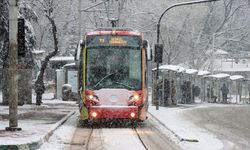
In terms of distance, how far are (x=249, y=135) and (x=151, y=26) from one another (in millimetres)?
45560

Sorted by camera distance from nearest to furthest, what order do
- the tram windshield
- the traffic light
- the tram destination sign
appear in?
the traffic light
the tram windshield
the tram destination sign

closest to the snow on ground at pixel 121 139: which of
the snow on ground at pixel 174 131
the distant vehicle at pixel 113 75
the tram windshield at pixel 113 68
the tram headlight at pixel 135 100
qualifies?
the snow on ground at pixel 174 131

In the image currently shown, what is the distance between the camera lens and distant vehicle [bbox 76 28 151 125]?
2106 cm

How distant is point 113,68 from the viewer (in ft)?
70.5

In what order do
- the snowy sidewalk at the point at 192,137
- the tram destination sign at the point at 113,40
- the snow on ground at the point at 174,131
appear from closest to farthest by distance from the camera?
the snow on ground at the point at 174,131 → the snowy sidewalk at the point at 192,137 → the tram destination sign at the point at 113,40

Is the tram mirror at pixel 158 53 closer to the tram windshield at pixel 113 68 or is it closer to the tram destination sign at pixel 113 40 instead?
the tram destination sign at pixel 113 40

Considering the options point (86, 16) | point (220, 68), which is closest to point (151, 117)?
point (86, 16)

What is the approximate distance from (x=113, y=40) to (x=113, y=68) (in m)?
1.08

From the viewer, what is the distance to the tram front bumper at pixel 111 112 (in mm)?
20906

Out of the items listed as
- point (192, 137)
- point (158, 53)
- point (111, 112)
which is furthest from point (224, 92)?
point (192, 137)

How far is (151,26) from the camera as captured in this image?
65938mm

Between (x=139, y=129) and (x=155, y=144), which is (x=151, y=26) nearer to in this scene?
(x=139, y=129)

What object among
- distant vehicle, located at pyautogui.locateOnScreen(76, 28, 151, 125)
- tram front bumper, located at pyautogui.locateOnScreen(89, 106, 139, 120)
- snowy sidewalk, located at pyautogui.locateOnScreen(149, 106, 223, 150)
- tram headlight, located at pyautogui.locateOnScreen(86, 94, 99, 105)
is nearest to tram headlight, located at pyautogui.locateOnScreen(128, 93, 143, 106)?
distant vehicle, located at pyautogui.locateOnScreen(76, 28, 151, 125)

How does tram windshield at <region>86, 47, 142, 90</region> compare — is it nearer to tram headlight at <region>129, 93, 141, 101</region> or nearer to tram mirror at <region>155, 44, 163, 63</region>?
tram headlight at <region>129, 93, 141, 101</region>
